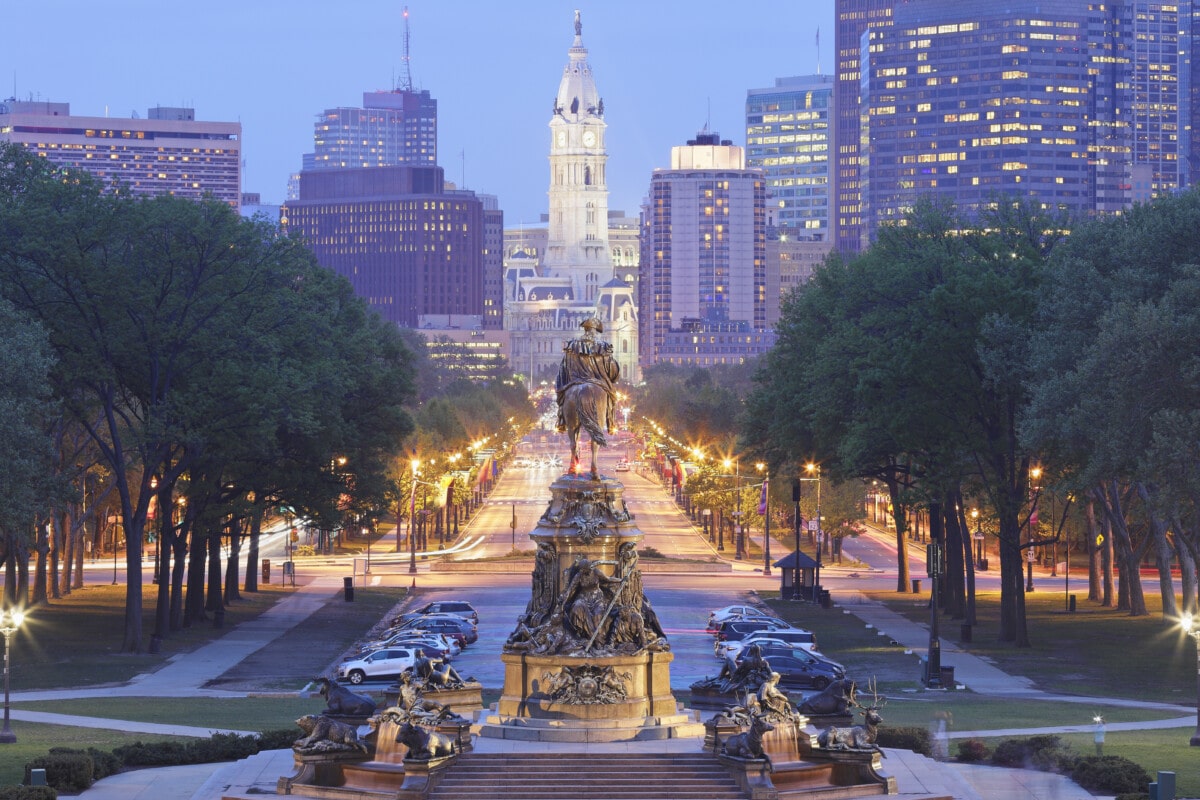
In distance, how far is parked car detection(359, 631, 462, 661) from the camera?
59250mm

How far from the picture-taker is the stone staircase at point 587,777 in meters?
32.2

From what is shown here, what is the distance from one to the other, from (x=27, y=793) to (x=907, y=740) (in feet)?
55.9

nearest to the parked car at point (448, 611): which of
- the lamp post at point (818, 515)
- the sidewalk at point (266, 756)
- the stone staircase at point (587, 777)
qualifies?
the sidewalk at point (266, 756)

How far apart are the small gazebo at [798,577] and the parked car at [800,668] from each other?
1273 inches

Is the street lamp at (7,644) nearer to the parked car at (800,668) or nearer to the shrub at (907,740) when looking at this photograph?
the shrub at (907,740)

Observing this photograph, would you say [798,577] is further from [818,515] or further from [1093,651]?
[1093,651]

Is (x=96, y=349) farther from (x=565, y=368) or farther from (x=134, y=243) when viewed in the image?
(x=565, y=368)

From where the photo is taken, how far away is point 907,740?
1580 inches

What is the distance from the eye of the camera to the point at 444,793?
32219 mm

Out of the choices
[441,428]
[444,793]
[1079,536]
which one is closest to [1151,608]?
[1079,536]

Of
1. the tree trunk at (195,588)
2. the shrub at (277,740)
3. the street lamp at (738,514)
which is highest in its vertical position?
the street lamp at (738,514)

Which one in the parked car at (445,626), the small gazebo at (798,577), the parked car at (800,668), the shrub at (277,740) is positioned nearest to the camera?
the shrub at (277,740)

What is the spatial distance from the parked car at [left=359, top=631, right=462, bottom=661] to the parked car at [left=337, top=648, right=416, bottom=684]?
0.86 meters

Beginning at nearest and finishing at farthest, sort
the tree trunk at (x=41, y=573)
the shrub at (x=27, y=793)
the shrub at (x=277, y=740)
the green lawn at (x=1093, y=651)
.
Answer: the shrub at (x=27, y=793) < the shrub at (x=277, y=740) < the green lawn at (x=1093, y=651) < the tree trunk at (x=41, y=573)
